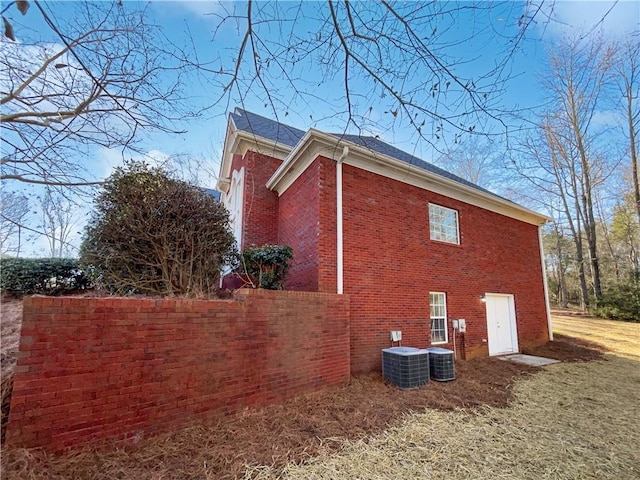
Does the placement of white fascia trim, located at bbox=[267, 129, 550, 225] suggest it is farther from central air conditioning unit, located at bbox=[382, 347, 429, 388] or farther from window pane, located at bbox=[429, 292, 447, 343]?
central air conditioning unit, located at bbox=[382, 347, 429, 388]

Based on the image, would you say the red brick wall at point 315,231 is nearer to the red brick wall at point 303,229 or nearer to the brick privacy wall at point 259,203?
the red brick wall at point 303,229

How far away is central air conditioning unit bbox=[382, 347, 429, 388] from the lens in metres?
5.97

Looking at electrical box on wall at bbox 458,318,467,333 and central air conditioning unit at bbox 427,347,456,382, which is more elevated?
electrical box on wall at bbox 458,318,467,333

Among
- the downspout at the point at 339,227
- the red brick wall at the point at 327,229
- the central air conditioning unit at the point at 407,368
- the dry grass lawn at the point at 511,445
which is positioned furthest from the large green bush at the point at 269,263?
the dry grass lawn at the point at 511,445

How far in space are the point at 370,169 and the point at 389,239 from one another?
1.90 m

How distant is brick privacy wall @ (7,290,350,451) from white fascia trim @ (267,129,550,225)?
3532mm

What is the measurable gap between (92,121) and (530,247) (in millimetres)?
14596

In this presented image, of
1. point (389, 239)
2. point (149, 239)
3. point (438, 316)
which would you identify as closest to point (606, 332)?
point (438, 316)

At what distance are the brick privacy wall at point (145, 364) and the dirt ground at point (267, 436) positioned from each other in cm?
16

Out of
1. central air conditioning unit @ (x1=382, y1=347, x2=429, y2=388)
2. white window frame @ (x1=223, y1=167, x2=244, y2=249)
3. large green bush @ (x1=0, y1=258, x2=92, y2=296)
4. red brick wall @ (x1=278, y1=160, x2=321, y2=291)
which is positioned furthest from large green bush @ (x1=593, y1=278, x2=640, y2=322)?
large green bush @ (x1=0, y1=258, x2=92, y2=296)

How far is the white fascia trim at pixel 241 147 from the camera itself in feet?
29.5

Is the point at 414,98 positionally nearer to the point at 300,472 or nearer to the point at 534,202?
the point at 300,472

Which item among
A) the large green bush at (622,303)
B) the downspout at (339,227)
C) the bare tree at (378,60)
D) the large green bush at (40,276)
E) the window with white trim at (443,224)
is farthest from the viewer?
the large green bush at (622,303)

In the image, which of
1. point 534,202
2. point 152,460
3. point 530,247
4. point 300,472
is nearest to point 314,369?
point 300,472
